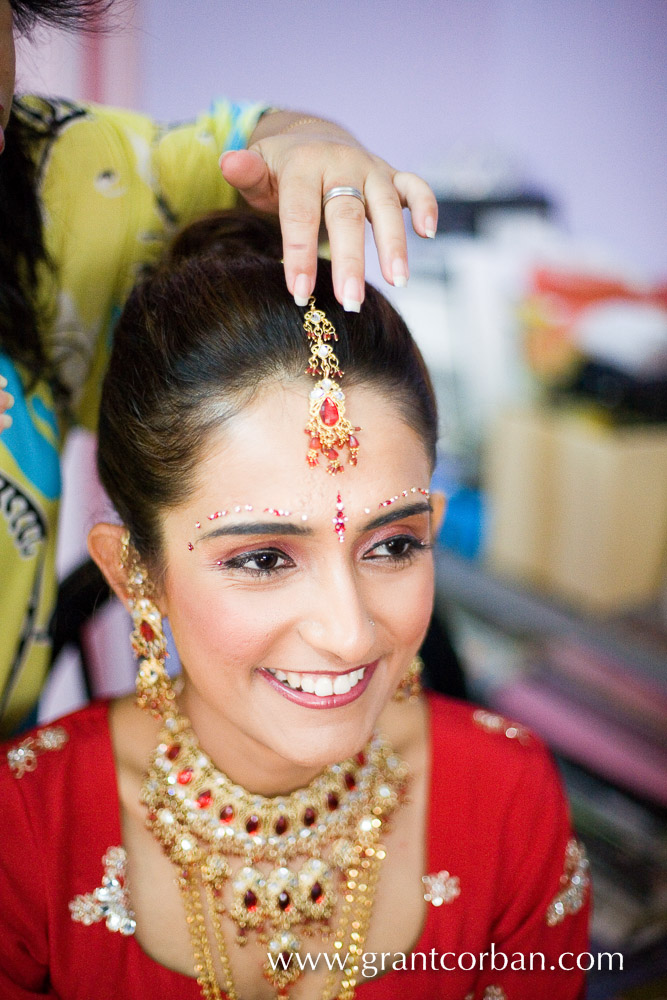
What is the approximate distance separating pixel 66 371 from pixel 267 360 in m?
0.45

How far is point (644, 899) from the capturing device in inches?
75.3

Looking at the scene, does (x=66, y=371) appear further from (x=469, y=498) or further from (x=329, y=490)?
(x=469, y=498)

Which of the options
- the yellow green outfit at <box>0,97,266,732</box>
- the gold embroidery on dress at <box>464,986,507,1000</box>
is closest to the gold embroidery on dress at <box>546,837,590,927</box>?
the gold embroidery on dress at <box>464,986,507,1000</box>

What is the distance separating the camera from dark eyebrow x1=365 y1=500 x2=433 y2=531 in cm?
105

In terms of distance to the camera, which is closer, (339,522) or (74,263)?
(339,522)

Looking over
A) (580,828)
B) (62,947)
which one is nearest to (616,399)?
(580,828)

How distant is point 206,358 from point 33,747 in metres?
0.59

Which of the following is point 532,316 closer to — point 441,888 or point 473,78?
point 473,78

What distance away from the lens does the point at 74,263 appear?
1.33 metres

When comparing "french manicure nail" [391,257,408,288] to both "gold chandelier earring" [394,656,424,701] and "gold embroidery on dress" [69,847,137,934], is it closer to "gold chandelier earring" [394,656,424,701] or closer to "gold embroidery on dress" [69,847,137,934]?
"gold chandelier earring" [394,656,424,701]

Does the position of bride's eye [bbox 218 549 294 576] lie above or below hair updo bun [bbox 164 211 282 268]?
below

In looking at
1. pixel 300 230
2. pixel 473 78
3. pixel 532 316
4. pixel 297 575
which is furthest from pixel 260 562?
pixel 473 78

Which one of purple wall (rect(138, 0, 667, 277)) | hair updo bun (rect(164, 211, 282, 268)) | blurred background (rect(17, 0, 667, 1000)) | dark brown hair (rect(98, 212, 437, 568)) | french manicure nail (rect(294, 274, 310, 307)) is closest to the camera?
french manicure nail (rect(294, 274, 310, 307))

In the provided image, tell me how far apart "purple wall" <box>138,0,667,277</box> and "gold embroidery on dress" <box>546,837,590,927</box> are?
1.93 meters
